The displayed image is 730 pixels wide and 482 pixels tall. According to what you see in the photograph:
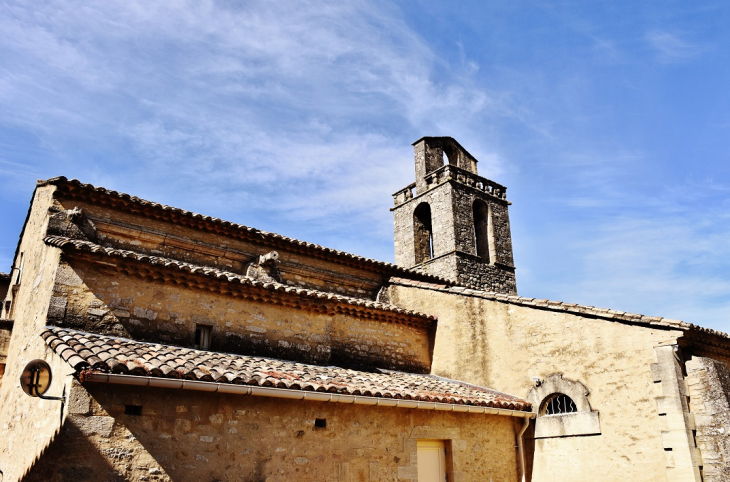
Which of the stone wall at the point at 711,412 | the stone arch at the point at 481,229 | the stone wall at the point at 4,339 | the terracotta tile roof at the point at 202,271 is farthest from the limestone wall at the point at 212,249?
the stone wall at the point at 711,412

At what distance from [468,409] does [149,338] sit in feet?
16.9

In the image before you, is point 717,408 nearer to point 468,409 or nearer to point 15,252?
point 468,409

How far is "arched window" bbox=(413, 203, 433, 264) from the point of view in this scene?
1938cm

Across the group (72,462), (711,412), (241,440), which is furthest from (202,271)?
(711,412)

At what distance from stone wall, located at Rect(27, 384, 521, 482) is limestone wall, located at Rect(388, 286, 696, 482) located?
4.69 feet

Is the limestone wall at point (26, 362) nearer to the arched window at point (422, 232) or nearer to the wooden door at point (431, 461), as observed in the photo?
the wooden door at point (431, 461)

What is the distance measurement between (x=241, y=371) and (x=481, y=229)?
14.1 meters

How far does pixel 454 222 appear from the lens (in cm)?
1823

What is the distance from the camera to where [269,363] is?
870cm

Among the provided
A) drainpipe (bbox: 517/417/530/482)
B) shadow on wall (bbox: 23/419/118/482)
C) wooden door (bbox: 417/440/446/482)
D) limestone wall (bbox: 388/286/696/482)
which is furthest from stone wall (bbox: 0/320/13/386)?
drainpipe (bbox: 517/417/530/482)

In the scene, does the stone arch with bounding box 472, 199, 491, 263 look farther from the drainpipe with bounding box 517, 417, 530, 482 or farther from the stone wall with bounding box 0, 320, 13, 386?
the stone wall with bounding box 0, 320, 13, 386

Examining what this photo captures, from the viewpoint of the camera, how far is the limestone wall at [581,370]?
8391mm

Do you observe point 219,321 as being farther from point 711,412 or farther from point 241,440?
point 711,412

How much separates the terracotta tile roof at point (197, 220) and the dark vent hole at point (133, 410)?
197 inches
